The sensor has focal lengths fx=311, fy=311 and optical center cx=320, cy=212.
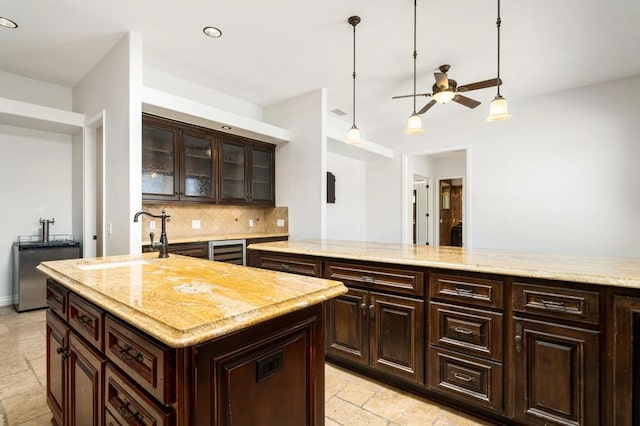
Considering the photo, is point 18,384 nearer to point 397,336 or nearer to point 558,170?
point 397,336

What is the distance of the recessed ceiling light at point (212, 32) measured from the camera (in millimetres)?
2908

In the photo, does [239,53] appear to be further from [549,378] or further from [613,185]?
[613,185]

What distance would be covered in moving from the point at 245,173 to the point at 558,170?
4398mm

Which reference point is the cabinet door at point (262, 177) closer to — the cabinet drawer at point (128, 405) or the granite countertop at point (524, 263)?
the granite countertop at point (524, 263)

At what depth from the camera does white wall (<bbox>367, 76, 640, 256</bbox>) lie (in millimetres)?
3932

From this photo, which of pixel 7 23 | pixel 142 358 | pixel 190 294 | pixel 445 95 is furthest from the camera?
pixel 445 95

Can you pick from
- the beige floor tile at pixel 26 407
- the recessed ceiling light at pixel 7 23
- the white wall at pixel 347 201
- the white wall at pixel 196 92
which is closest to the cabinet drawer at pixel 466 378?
the beige floor tile at pixel 26 407

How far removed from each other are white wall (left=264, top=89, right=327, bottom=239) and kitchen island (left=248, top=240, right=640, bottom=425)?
1.99 metres

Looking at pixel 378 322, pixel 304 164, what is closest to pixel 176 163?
pixel 304 164

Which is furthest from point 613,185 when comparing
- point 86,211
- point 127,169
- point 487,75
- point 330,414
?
point 86,211

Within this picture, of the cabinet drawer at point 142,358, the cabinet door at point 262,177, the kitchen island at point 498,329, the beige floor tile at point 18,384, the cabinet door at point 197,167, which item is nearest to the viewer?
the cabinet drawer at point 142,358

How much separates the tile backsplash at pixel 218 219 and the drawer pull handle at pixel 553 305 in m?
3.52

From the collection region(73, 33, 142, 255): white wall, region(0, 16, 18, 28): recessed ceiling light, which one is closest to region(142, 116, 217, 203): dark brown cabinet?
region(73, 33, 142, 255): white wall

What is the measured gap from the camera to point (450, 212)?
28.8 feet
